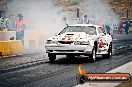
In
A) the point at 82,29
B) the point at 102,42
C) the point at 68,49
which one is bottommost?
the point at 68,49

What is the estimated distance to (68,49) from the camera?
15.0m

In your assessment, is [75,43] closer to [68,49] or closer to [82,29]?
[68,49]

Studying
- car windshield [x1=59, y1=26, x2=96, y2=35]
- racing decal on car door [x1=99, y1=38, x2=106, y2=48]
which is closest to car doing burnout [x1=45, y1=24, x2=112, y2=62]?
car windshield [x1=59, y1=26, x2=96, y2=35]

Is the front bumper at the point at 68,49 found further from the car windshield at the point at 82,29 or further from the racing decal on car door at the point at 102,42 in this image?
the racing decal on car door at the point at 102,42

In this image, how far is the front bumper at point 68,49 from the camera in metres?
14.9

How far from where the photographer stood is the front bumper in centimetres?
1493

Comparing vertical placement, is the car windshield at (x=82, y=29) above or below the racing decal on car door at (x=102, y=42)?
above

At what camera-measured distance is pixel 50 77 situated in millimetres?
11047

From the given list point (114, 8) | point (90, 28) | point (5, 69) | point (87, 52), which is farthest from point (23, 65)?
point (114, 8)

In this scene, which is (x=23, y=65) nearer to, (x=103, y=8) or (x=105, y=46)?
(x=105, y=46)

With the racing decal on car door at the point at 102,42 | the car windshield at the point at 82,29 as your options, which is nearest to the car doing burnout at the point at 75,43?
the car windshield at the point at 82,29

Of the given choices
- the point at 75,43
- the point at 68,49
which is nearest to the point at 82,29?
the point at 75,43

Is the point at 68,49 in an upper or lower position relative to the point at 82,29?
lower

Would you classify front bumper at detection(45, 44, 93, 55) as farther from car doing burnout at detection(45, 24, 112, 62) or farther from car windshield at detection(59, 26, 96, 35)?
car windshield at detection(59, 26, 96, 35)
